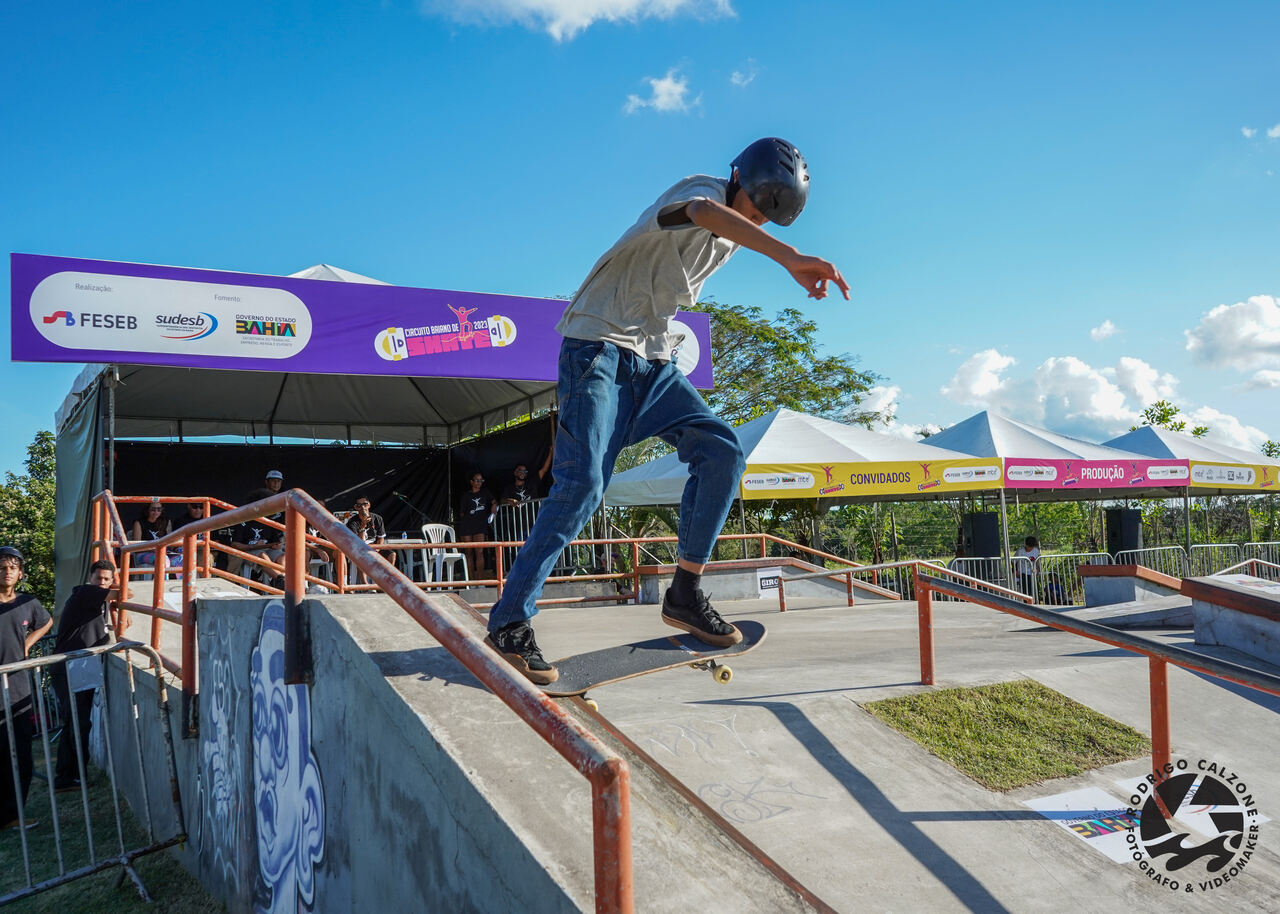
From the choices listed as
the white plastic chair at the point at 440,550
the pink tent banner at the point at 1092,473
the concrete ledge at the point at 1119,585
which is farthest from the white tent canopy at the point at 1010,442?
the white plastic chair at the point at 440,550

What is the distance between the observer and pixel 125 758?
5773 millimetres

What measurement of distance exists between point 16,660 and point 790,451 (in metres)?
10.7

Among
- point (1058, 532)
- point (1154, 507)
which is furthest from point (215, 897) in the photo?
point (1154, 507)

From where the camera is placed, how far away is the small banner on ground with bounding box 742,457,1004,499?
43.3ft

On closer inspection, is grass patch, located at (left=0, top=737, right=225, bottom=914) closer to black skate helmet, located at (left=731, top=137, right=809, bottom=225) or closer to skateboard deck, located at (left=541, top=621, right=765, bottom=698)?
skateboard deck, located at (left=541, top=621, right=765, bottom=698)

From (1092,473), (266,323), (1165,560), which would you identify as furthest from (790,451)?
(266,323)

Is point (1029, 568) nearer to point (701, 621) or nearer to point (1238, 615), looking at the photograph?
point (1238, 615)

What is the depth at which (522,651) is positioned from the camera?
268 cm

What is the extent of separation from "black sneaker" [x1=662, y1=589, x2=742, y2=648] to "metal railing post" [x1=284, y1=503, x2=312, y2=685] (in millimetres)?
1315

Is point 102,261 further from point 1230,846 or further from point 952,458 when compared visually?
point 952,458

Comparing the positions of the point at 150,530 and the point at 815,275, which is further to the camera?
the point at 150,530

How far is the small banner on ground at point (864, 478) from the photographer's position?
43.3ft

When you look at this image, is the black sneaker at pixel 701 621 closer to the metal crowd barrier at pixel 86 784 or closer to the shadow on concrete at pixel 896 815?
the shadow on concrete at pixel 896 815

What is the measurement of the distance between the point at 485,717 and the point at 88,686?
5.79 meters
